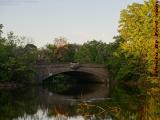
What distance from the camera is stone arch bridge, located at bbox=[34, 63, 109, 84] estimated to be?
188 ft

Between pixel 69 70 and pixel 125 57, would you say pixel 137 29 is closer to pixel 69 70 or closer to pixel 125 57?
pixel 125 57

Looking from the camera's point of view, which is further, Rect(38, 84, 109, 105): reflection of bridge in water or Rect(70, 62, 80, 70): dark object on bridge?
Rect(70, 62, 80, 70): dark object on bridge

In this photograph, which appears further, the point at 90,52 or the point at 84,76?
the point at 90,52

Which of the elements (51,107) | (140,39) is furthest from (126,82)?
(51,107)

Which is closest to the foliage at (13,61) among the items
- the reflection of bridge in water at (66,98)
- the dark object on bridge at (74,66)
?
the dark object on bridge at (74,66)

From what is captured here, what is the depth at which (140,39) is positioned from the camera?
4434cm

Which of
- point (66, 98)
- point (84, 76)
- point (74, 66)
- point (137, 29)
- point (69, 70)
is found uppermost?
point (137, 29)

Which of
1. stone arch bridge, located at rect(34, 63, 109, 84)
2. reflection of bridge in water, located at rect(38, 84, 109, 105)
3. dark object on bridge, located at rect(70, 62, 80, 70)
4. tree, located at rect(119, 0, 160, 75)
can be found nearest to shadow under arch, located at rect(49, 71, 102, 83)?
stone arch bridge, located at rect(34, 63, 109, 84)

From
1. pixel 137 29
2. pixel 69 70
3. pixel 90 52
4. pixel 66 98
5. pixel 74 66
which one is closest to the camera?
pixel 66 98

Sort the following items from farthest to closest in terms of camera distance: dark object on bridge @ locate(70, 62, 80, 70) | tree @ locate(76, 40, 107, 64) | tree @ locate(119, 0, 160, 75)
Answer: tree @ locate(76, 40, 107, 64)
dark object on bridge @ locate(70, 62, 80, 70)
tree @ locate(119, 0, 160, 75)

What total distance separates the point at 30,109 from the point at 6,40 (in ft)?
89.2

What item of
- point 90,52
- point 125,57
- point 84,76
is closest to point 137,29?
point 125,57

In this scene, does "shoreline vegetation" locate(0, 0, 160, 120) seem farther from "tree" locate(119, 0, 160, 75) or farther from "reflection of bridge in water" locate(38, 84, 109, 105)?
"reflection of bridge in water" locate(38, 84, 109, 105)

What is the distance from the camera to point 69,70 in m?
59.0
